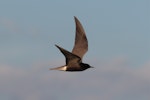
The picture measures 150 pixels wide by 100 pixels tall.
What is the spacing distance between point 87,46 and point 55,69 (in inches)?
136

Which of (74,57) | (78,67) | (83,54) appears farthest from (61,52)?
(83,54)

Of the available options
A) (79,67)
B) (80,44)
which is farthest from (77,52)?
Result: (79,67)

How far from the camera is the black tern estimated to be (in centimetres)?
1997

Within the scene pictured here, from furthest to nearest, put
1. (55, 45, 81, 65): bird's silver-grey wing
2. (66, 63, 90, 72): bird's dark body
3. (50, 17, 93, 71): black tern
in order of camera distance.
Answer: (66, 63, 90, 72): bird's dark body
(50, 17, 93, 71): black tern
(55, 45, 81, 65): bird's silver-grey wing

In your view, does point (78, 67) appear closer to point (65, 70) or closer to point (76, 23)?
point (65, 70)

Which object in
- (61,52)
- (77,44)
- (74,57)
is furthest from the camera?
(77,44)

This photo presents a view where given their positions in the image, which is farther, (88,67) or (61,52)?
(88,67)

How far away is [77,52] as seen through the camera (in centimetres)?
2292

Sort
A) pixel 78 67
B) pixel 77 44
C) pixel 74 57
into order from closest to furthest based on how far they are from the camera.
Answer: pixel 74 57 → pixel 78 67 → pixel 77 44

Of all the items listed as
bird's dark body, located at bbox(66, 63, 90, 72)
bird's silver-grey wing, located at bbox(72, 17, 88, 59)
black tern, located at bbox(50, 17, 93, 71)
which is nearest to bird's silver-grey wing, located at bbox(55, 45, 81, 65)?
black tern, located at bbox(50, 17, 93, 71)

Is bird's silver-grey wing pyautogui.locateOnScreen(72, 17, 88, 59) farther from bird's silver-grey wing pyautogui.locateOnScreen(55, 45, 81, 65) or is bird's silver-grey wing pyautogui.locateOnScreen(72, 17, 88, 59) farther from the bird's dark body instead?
bird's silver-grey wing pyautogui.locateOnScreen(55, 45, 81, 65)

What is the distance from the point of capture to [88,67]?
862 inches

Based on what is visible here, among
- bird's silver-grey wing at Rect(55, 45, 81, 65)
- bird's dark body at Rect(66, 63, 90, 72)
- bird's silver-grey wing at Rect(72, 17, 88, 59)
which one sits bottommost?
bird's dark body at Rect(66, 63, 90, 72)

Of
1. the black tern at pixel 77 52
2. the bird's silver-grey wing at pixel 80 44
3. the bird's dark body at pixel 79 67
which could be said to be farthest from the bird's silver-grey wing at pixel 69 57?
the bird's silver-grey wing at pixel 80 44
